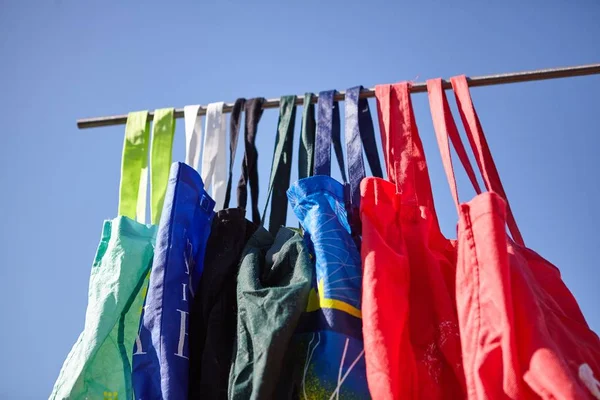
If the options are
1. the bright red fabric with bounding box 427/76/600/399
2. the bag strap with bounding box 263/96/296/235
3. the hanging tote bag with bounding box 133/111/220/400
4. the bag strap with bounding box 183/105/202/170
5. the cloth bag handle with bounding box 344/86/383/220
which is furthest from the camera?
the bag strap with bounding box 183/105/202/170

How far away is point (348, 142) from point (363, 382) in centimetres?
42

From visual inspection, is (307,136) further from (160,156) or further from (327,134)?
(160,156)

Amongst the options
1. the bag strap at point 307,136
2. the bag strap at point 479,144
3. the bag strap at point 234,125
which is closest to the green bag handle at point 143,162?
the bag strap at point 234,125

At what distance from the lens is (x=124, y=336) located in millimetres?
698

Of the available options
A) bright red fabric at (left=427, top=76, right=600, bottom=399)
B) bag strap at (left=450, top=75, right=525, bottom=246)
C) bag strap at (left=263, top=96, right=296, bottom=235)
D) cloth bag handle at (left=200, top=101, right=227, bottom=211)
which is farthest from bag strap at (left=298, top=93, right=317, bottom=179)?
bright red fabric at (left=427, top=76, right=600, bottom=399)

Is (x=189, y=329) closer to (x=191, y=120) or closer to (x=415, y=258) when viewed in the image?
(x=415, y=258)

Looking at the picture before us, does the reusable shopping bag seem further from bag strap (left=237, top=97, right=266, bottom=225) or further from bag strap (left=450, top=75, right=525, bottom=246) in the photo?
bag strap (left=450, top=75, right=525, bottom=246)

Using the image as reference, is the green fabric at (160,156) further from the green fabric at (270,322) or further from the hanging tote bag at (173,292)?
the green fabric at (270,322)

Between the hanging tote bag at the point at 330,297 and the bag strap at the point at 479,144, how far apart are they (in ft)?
0.59

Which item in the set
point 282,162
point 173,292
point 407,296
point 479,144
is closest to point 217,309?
point 173,292

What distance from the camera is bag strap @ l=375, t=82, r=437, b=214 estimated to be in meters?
0.78

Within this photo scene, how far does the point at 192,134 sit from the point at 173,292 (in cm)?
40

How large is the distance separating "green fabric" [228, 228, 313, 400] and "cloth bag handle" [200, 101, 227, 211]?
26cm

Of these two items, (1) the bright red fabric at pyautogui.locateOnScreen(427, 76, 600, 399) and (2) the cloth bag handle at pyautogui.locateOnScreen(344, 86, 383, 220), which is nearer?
(1) the bright red fabric at pyautogui.locateOnScreen(427, 76, 600, 399)
